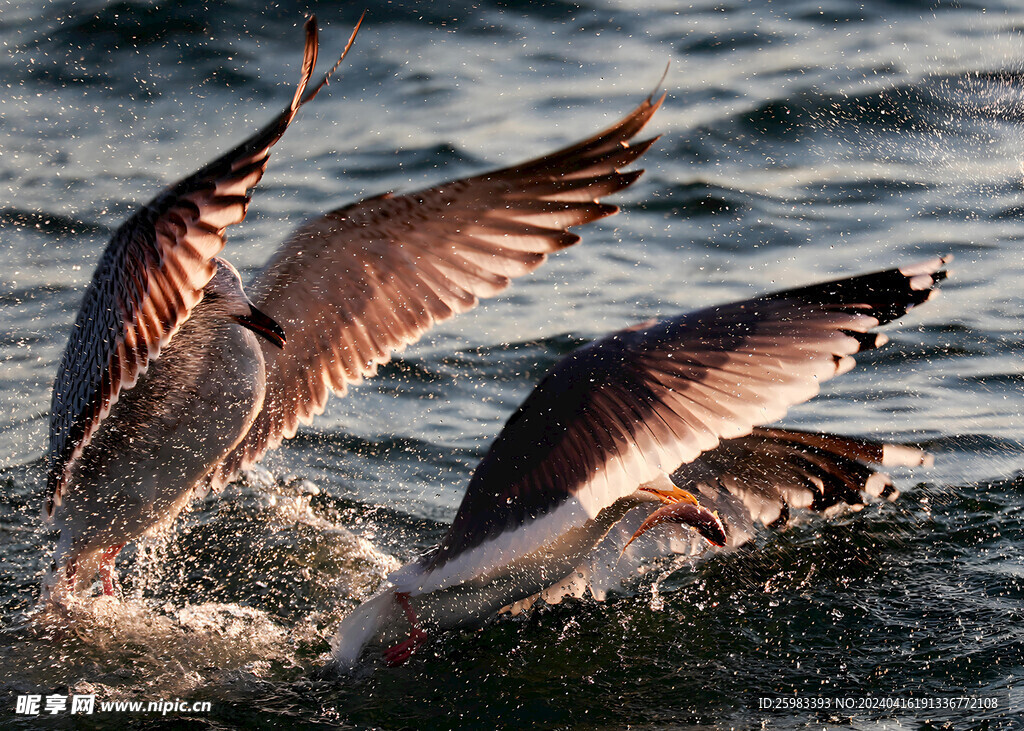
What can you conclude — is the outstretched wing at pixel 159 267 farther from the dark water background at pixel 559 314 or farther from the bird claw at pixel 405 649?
the bird claw at pixel 405 649

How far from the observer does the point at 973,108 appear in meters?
9.38

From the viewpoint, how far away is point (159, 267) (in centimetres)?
307

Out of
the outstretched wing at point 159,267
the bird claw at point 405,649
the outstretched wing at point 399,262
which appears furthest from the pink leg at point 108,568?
the bird claw at point 405,649

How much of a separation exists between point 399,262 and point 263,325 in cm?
85

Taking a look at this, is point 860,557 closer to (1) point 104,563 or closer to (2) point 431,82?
(1) point 104,563

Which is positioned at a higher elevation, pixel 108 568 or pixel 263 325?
pixel 263 325

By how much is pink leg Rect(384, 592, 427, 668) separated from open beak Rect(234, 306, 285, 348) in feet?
3.43

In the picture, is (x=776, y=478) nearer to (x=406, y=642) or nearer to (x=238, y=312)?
(x=406, y=642)

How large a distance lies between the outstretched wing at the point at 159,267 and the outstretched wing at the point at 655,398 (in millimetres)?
1172

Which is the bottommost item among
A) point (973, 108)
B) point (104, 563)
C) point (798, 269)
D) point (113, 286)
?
point (104, 563)

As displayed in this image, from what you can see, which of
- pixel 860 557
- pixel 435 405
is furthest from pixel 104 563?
pixel 860 557

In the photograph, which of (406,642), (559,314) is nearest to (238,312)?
(406,642)

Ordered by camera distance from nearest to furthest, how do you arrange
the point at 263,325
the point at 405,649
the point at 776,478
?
the point at 405,649 < the point at 263,325 < the point at 776,478

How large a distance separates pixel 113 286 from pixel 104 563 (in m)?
1.71
